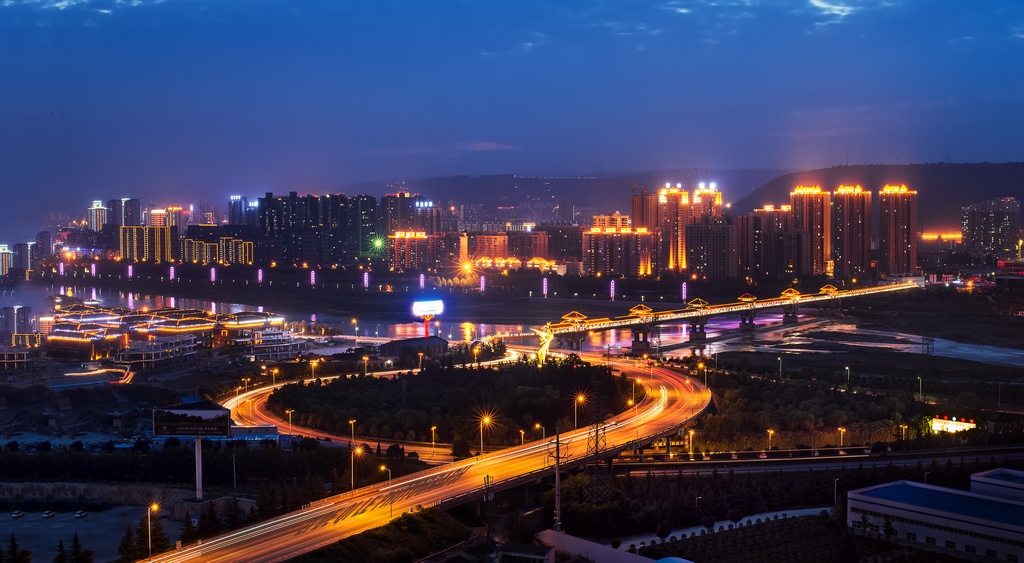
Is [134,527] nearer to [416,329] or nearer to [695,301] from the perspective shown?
[416,329]

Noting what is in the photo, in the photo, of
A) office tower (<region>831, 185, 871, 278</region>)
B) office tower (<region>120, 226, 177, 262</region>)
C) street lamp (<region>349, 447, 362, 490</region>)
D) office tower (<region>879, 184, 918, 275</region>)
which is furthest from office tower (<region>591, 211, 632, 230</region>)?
street lamp (<region>349, 447, 362, 490</region>)

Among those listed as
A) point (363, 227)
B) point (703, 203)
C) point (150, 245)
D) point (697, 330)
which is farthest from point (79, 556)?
point (150, 245)

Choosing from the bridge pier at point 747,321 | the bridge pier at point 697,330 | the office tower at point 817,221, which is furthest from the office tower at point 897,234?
the bridge pier at point 697,330

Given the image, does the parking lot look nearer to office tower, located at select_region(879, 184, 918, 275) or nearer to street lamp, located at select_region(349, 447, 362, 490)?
street lamp, located at select_region(349, 447, 362, 490)

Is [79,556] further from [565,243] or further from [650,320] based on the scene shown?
[565,243]

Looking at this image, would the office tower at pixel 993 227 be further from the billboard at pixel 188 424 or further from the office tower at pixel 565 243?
the billboard at pixel 188 424
